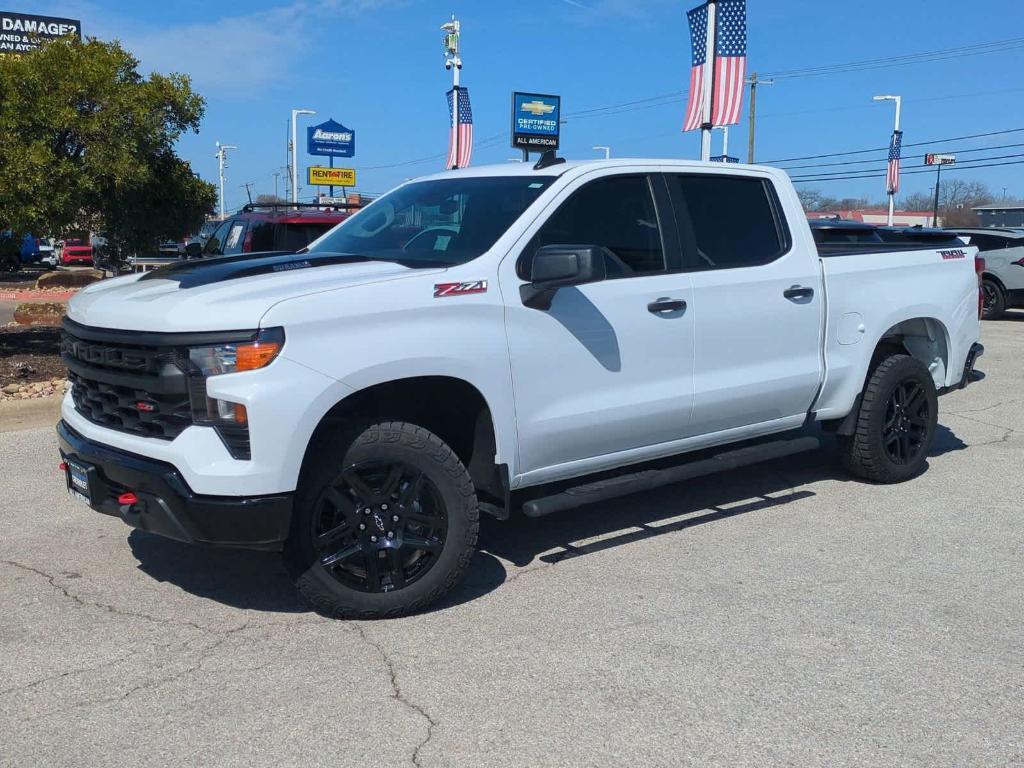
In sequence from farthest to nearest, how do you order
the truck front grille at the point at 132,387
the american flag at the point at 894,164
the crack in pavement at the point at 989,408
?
the american flag at the point at 894,164 < the crack in pavement at the point at 989,408 < the truck front grille at the point at 132,387

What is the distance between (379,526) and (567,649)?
3.04 ft

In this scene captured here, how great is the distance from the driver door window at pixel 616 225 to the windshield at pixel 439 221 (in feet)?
0.64

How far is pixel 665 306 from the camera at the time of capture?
511cm

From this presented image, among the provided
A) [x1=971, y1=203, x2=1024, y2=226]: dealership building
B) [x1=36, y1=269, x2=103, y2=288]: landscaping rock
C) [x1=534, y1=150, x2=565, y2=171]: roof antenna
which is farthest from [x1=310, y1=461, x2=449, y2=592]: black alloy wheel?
[x1=971, y1=203, x2=1024, y2=226]: dealership building

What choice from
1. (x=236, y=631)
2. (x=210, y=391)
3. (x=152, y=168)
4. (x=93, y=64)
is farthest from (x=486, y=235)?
(x=152, y=168)

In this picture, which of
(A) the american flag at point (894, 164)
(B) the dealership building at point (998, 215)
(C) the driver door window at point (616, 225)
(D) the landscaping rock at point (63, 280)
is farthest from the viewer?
(B) the dealership building at point (998, 215)

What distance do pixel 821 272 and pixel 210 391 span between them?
11.9ft

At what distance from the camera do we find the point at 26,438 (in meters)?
7.96

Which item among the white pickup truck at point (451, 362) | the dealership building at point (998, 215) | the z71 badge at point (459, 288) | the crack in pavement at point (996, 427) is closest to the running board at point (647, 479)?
the white pickup truck at point (451, 362)

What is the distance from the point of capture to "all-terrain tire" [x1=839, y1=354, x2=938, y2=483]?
633 cm

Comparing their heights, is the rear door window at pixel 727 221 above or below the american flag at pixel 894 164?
below

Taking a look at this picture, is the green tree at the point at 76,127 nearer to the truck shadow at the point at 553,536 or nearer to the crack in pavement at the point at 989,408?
the truck shadow at the point at 553,536

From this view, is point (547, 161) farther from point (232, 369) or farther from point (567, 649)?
point (567, 649)

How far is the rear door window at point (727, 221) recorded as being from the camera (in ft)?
17.7
